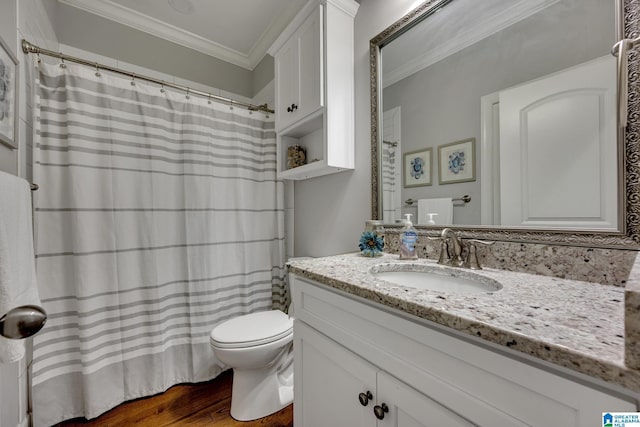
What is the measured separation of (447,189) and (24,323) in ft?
4.14

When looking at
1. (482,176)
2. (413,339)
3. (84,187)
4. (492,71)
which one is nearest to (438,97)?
(492,71)

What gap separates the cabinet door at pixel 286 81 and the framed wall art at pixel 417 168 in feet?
2.51

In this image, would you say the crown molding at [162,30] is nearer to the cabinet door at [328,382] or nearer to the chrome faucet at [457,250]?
the chrome faucet at [457,250]

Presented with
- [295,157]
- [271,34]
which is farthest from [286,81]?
[271,34]

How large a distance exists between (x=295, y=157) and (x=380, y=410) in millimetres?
1467

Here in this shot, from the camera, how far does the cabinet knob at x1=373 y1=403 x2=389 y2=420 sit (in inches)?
24.5

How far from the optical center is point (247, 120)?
6.17ft

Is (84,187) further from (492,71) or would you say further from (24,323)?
(492,71)

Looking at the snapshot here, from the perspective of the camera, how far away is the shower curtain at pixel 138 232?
1312 mm

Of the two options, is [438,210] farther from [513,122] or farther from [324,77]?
[324,77]

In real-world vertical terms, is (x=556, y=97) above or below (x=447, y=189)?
above

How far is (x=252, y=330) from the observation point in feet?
4.48

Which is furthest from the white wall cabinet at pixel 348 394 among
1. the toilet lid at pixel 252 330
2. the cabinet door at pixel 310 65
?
the cabinet door at pixel 310 65

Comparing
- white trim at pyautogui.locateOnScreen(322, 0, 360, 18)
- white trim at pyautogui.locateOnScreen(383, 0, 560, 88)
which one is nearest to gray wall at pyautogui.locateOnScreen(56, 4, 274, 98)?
white trim at pyautogui.locateOnScreen(322, 0, 360, 18)
